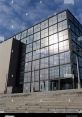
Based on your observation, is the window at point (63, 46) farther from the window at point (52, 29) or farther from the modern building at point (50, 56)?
the window at point (52, 29)

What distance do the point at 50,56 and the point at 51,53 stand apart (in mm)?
806

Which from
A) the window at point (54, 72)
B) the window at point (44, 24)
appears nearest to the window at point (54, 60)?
the window at point (54, 72)

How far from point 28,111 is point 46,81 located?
24404 mm

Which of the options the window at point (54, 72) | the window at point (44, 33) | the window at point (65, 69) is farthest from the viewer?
the window at point (44, 33)

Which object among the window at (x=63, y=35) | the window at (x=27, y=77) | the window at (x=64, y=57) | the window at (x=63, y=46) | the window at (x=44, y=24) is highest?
the window at (x=44, y=24)

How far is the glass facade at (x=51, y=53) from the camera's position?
1549 inches

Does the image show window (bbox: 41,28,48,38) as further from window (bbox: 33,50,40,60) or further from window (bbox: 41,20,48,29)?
window (bbox: 33,50,40,60)

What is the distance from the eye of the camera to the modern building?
38731 mm

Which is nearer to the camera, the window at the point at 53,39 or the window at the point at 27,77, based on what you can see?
the window at the point at 53,39

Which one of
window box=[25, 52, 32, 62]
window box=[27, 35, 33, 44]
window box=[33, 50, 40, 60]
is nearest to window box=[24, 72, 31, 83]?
window box=[25, 52, 32, 62]

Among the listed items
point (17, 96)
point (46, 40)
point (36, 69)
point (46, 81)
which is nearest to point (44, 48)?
point (46, 40)

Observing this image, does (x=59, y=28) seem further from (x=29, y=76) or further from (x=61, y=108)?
(x=61, y=108)

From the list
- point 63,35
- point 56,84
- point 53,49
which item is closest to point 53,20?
point 63,35

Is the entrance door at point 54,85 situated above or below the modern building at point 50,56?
below
